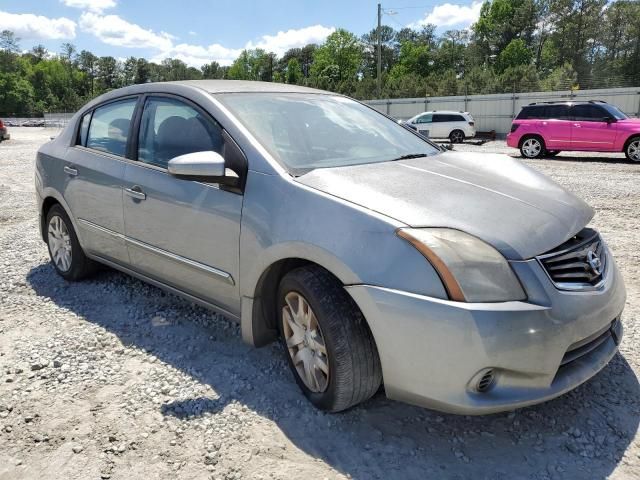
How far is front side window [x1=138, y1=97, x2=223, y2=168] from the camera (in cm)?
311

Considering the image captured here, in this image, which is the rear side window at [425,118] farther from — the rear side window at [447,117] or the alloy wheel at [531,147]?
the alloy wheel at [531,147]

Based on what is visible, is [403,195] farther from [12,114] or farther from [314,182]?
[12,114]

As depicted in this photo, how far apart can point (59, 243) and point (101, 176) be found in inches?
46.2

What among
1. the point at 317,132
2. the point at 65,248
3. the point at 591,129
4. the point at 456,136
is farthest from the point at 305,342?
the point at 456,136

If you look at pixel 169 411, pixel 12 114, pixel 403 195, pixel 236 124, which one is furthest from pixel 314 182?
pixel 12 114

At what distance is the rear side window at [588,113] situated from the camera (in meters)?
14.4

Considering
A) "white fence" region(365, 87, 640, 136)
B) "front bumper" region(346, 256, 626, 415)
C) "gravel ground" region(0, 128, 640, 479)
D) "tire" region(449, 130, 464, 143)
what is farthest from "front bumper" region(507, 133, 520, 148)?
"front bumper" region(346, 256, 626, 415)

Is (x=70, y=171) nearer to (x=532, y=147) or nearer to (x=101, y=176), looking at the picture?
(x=101, y=176)

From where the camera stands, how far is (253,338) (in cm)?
290

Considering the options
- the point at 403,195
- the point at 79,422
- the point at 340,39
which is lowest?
the point at 79,422

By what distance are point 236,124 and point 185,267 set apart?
0.91 meters

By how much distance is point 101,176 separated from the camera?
383cm

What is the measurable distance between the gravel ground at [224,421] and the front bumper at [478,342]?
32 centimetres

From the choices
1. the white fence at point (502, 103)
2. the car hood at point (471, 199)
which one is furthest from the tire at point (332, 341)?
the white fence at point (502, 103)
